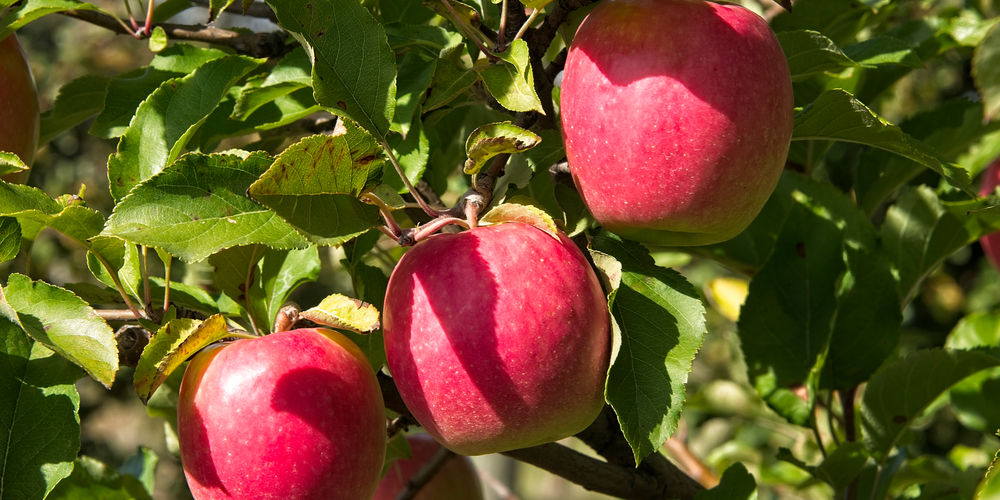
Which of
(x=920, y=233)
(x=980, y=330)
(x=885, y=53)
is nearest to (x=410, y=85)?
(x=885, y=53)

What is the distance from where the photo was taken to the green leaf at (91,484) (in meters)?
0.90

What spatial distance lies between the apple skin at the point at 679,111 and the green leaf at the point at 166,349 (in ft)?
1.00

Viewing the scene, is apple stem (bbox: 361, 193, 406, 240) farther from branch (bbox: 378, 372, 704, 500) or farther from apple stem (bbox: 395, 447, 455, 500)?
apple stem (bbox: 395, 447, 455, 500)

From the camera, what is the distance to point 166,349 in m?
0.59

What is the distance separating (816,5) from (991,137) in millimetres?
411

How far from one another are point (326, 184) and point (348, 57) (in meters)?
0.13

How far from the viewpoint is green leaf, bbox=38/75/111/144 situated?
88 centimetres

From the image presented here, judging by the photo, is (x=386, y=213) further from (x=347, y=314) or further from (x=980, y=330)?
(x=980, y=330)

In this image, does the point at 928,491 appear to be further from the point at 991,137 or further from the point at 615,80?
the point at 615,80

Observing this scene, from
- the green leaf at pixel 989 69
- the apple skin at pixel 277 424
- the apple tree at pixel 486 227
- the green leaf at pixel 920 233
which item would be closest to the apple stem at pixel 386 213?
the apple tree at pixel 486 227

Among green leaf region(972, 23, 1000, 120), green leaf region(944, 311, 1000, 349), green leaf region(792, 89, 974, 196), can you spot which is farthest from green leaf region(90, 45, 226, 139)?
green leaf region(944, 311, 1000, 349)

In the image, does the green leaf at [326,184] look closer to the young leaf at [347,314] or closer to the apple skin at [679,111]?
the young leaf at [347,314]

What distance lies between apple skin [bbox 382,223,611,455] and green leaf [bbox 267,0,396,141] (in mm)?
113

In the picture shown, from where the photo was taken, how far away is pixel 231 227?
0.55 metres
